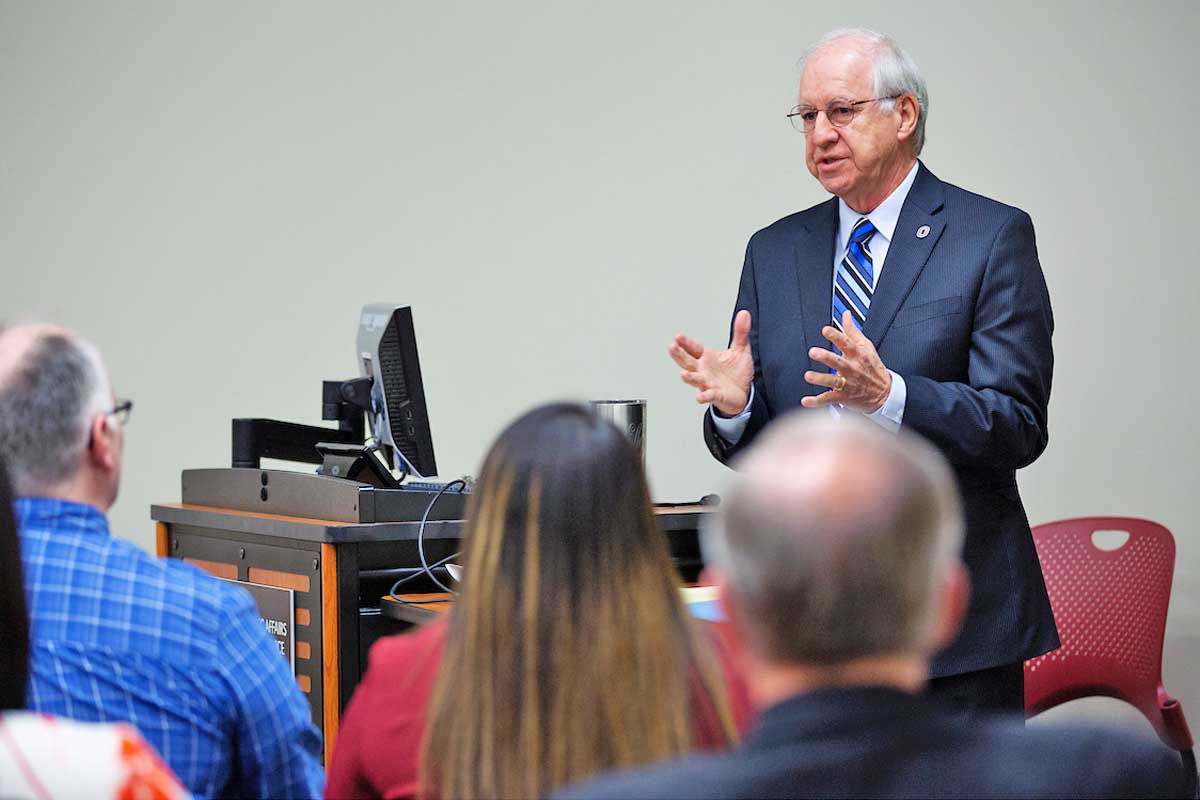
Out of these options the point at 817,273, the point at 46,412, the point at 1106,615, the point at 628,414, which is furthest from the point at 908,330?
the point at 46,412

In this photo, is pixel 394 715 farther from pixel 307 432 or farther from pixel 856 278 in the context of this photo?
pixel 307 432

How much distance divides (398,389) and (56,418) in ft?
5.00

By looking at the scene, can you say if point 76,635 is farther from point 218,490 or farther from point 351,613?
point 218,490

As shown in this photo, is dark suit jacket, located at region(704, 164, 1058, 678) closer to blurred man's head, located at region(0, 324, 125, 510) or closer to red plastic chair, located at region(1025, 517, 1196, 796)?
red plastic chair, located at region(1025, 517, 1196, 796)

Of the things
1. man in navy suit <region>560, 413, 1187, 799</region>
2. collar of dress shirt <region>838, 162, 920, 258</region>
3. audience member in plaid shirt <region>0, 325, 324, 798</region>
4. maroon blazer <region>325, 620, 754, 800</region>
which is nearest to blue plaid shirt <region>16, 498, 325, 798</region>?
audience member in plaid shirt <region>0, 325, 324, 798</region>

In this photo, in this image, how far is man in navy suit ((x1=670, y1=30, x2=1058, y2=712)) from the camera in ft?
7.56

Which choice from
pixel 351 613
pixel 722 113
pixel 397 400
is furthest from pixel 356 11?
pixel 351 613

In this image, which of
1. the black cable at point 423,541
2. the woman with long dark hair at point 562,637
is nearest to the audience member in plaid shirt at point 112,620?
the woman with long dark hair at point 562,637

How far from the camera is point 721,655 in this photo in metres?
1.45

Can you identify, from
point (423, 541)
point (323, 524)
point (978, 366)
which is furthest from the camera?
point (423, 541)

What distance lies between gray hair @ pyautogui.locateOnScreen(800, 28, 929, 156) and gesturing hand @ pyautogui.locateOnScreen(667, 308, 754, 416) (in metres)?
0.46

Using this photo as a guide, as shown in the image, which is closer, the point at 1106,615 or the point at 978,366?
the point at 978,366

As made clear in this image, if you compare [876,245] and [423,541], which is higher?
[876,245]

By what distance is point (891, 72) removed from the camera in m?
2.55
